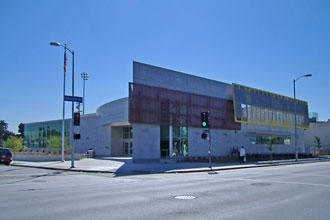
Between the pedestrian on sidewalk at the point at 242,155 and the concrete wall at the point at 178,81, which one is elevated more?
the concrete wall at the point at 178,81

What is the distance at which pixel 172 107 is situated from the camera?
108 feet

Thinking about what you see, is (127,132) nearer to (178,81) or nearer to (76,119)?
(178,81)

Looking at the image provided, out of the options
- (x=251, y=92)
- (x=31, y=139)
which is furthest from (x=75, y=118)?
(x=31, y=139)

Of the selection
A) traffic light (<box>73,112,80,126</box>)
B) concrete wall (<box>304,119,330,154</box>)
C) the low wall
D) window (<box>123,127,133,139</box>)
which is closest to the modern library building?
window (<box>123,127,133,139</box>)

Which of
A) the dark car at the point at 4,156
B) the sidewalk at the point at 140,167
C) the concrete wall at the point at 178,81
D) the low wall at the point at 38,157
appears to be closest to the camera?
the sidewalk at the point at 140,167

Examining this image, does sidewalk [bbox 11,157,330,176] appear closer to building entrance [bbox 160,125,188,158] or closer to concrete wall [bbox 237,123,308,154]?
building entrance [bbox 160,125,188,158]

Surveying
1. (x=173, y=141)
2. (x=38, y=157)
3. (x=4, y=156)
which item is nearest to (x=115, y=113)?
(x=38, y=157)

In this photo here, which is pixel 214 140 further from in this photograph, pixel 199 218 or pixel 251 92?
pixel 199 218

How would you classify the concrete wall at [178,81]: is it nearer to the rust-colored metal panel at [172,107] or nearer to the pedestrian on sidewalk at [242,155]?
the rust-colored metal panel at [172,107]

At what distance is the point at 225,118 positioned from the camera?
39750mm

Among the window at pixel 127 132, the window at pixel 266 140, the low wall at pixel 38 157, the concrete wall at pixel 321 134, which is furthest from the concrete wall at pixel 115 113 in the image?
the concrete wall at pixel 321 134

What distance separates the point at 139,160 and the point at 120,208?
21.6m

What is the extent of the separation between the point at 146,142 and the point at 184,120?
19.6 feet

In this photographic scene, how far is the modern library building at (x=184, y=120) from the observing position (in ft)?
99.3
